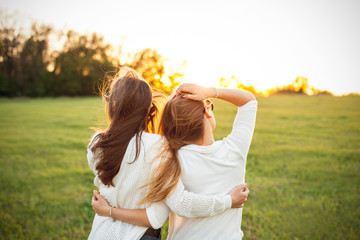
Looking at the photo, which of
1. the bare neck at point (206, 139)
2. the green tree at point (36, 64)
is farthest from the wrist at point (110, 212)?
the green tree at point (36, 64)

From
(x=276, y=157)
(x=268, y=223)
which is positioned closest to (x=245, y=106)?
(x=268, y=223)

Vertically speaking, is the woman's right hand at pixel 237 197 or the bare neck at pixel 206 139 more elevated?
the bare neck at pixel 206 139

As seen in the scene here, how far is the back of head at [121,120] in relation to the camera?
5.22 feet

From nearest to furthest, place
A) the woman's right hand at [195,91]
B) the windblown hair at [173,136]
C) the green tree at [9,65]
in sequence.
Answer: the windblown hair at [173,136] → the woman's right hand at [195,91] → the green tree at [9,65]

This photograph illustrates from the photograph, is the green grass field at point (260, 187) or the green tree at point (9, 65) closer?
the green grass field at point (260, 187)

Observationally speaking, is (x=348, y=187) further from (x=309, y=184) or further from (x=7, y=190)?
(x=7, y=190)

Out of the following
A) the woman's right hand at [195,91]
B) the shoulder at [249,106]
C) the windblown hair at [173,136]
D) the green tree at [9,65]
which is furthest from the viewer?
the green tree at [9,65]

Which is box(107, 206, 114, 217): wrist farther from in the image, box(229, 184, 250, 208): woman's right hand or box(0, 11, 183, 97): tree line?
box(0, 11, 183, 97): tree line

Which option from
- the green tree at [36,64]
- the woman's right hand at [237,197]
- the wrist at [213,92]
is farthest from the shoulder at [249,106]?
the green tree at [36,64]

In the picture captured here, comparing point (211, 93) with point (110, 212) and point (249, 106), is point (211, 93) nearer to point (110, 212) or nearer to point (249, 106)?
point (249, 106)

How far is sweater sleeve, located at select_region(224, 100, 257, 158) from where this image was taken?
169cm

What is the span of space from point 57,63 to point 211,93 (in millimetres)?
44708

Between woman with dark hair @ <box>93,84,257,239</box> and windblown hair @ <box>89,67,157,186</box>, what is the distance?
0.17 metres

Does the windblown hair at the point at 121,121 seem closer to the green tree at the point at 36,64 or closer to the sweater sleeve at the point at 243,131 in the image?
the sweater sleeve at the point at 243,131
